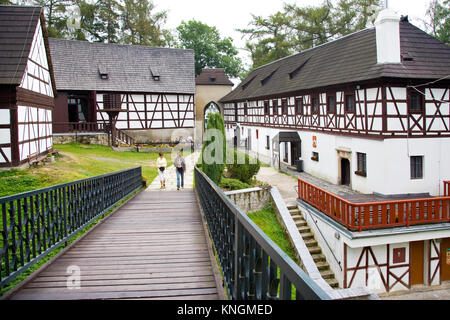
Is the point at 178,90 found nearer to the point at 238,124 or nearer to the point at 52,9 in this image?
the point at 238,124

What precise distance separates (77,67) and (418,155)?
26214 millimetres

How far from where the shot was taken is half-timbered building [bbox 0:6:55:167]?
13492 mm

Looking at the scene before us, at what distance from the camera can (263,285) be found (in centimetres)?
258

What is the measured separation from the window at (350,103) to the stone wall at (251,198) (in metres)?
5.52

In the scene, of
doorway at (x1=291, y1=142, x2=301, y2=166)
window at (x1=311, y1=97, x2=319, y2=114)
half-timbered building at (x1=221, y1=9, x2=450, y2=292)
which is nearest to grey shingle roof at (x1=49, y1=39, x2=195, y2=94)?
doorway at (x1=291, y1=142, x2=301, y2=166)

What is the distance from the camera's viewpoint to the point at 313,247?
1398 centimetres

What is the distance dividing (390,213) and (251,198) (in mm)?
5607

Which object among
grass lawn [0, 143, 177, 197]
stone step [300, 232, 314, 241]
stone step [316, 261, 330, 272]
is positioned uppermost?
grass lawn [0, 143, 177, 197]

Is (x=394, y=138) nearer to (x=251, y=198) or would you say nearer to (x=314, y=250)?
(x=314, y=250)

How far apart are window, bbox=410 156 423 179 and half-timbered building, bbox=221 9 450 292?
4 centimetres

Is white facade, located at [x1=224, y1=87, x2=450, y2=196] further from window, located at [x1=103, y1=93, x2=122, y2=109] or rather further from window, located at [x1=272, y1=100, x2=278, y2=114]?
window, located at [x1=103, y1=93, x2=122, y2=109]

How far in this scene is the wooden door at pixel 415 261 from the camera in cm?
1271

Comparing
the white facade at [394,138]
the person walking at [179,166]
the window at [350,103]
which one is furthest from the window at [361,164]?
the person walking at [179,166]

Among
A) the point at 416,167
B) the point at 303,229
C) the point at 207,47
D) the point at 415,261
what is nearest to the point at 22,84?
the point at 303,229
